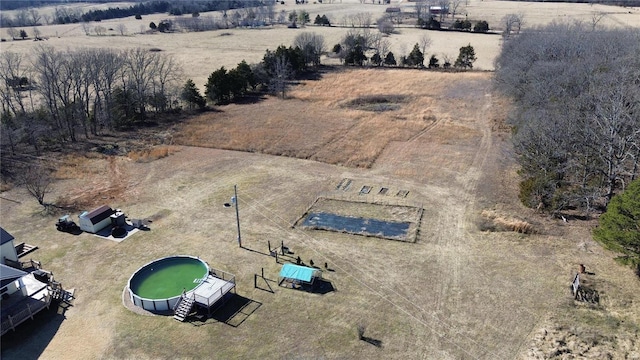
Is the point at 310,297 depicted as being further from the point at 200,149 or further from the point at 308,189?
the point at 200,149

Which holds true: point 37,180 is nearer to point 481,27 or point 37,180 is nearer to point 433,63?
point 433,63

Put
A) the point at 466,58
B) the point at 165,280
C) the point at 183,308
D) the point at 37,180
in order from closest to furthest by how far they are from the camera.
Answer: the point at 183,308, the point at 165,280, the point at 37,180, the point at 466,58

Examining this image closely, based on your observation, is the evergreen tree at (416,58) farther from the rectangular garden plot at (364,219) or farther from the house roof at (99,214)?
the house roof at (99,214)

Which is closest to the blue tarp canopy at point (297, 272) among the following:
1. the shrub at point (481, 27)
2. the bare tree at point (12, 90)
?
the bare tree at point (12, 90)

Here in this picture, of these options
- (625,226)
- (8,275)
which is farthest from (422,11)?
(8,275)

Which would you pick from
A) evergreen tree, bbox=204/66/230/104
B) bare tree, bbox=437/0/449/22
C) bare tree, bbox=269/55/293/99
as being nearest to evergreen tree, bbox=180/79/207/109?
evergreen tree, bbox=204/66/230/104

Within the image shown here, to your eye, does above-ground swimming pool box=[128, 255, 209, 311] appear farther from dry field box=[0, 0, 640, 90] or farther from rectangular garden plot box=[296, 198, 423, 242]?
dry field box=[0, 0, 640, 90]

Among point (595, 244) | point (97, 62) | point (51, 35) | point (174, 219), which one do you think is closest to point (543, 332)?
point (595, 244)
